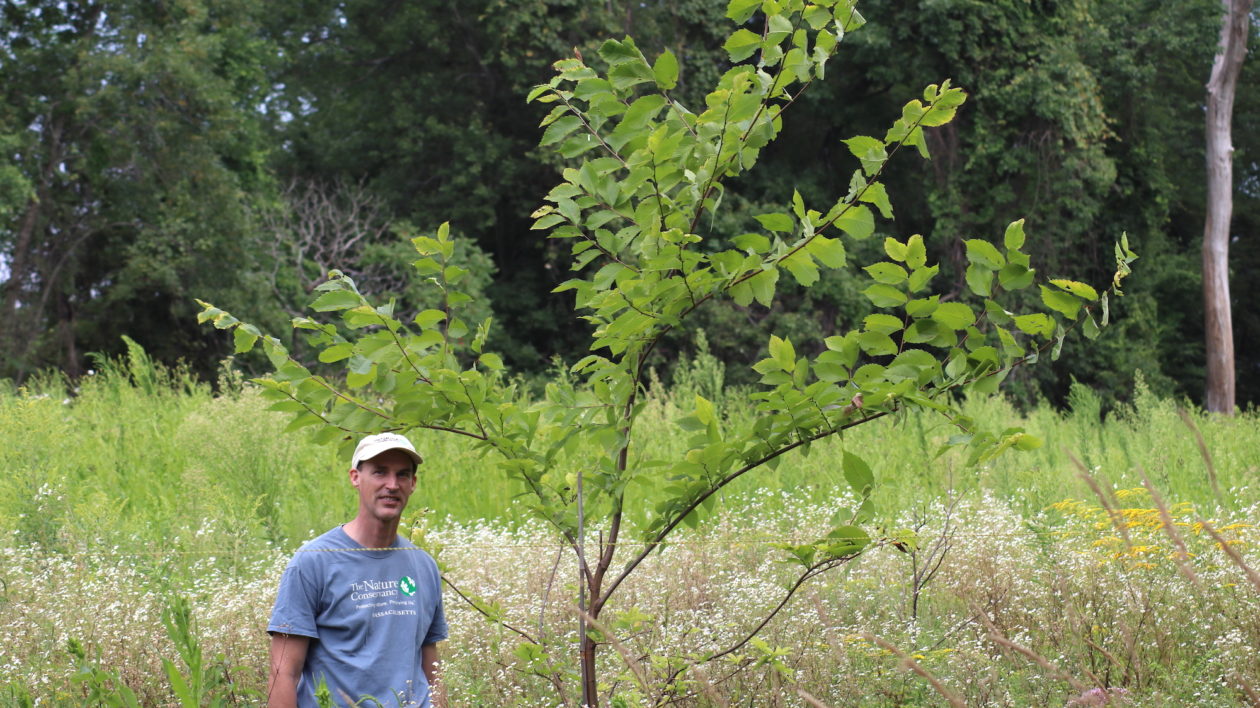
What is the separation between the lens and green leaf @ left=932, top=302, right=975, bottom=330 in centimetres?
265

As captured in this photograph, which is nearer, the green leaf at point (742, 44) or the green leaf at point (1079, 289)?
the green leaf at point (1079, 289)

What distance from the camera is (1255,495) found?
7.41 m

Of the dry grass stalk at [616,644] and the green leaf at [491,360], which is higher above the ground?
the green leaf at [491,360]

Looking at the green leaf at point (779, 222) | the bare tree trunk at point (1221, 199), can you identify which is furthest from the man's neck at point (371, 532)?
the bare tree trunk at point (1221, 199)

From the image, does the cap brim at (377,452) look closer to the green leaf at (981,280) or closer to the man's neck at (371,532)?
the man's neck at (371,532)

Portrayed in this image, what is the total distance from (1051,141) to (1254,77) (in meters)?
8.03

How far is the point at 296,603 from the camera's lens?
3.35 metres

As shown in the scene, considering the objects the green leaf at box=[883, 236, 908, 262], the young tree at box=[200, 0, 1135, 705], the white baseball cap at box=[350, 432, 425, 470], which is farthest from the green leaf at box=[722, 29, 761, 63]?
the white baseball cap at box=[350, 432, 425, 470]

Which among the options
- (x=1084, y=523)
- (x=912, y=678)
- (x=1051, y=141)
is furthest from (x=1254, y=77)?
(x=912, y=678)

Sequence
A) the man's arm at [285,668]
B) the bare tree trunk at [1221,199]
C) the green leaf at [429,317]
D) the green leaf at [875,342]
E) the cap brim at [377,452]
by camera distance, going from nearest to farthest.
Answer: the green leaf at [875,342] < the green leaf at [429,317] < the man's arm at [285,668] < the cap brim at [377,452] < the bare tree trunk at [1221,199]

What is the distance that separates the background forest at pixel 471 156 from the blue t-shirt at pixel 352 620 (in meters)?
15.0

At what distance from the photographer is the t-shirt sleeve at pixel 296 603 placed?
334 centimetres

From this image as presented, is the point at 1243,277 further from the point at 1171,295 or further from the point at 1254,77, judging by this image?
the point at 1254,77

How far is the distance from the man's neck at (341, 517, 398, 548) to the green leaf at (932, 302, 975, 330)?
5.65 feet
